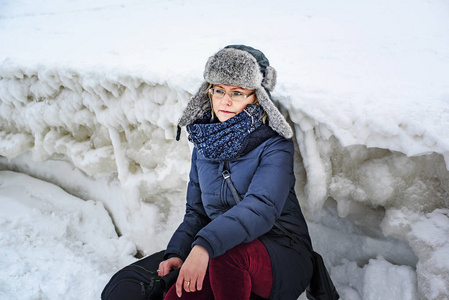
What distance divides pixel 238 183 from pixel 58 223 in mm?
1959

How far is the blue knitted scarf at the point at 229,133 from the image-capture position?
4.89 ft

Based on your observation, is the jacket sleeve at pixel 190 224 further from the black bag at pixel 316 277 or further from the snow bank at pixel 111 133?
the snow bank at pixel 111 133

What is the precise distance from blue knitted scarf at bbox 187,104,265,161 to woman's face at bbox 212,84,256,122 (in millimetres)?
33

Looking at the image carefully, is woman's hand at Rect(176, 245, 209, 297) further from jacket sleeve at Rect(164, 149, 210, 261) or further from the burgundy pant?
jacket sleeve at Rect(164, 149, 210, 261)

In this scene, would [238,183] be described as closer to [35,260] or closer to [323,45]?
[323,45]

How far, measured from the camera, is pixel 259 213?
134 centimetres

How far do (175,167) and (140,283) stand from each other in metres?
0.87

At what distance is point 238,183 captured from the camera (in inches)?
60.1

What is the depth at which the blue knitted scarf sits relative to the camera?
1491 millimetres

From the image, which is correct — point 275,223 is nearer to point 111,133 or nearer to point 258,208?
point 258,208

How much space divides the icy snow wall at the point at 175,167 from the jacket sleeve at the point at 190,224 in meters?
0.55

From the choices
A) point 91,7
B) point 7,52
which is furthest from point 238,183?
point 91,7

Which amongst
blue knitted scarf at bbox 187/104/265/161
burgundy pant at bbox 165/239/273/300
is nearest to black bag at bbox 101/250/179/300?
burgundy pant at bbox 165/239/273/300

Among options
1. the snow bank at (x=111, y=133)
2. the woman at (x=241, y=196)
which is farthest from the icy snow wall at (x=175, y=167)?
the woman at (x=241, y=196)
